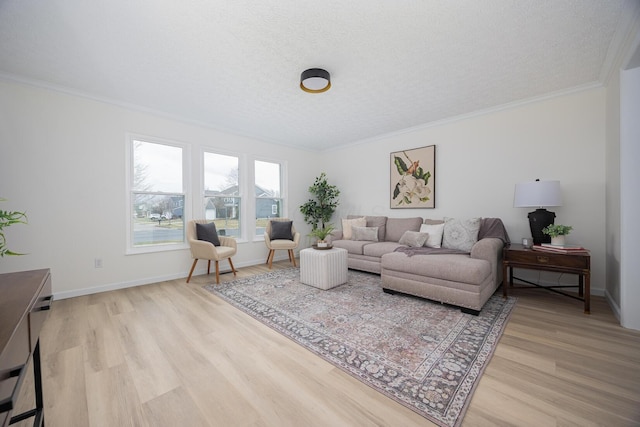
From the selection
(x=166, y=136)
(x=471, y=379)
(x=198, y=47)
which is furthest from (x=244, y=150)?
(x=471, y=379)

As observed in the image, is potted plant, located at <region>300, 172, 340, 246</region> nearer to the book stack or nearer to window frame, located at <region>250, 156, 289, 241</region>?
window frame, located at <region>250, 156, 289, 241</region>

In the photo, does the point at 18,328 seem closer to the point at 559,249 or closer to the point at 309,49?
the point at 309,49

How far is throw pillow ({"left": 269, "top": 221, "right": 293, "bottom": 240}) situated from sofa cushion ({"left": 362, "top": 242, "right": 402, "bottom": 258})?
1.51m

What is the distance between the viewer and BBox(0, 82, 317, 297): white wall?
2775 millimetres

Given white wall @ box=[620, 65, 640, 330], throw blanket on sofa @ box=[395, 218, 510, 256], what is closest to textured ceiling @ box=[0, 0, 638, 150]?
white wall @ box=[620, 65, 640, 330]

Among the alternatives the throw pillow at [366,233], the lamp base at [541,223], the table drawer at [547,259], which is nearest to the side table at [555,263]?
the table drawer at [547,259]

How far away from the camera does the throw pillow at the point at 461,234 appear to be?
3301 millimetres

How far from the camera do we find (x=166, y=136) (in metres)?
3.83

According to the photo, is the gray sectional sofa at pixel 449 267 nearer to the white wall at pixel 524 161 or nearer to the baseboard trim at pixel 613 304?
the white wall at pixel 524 161

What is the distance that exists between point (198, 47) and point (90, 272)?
3.04 m

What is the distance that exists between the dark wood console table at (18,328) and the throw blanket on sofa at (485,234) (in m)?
2.99

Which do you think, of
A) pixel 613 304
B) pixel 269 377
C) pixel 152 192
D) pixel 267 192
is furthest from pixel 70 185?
pixel 613 304

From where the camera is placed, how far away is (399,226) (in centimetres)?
436

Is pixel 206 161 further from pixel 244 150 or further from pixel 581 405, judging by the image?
pixel 581 405
